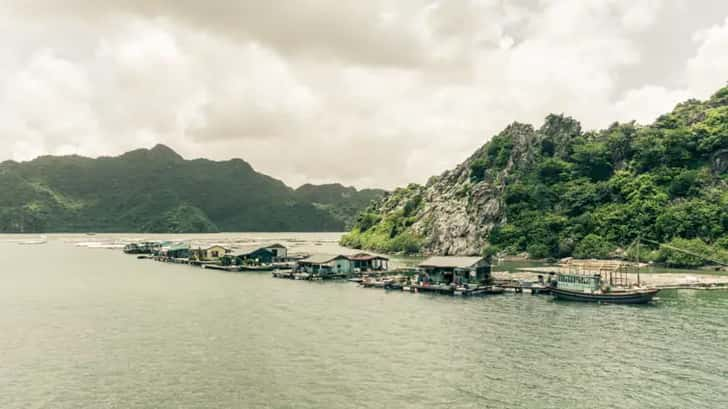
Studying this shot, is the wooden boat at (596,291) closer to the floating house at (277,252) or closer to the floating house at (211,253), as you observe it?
the floating house at (277,252)

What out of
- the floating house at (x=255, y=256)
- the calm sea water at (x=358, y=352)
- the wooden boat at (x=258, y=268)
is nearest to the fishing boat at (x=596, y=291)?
the calm sea water at (x=358, y=352)

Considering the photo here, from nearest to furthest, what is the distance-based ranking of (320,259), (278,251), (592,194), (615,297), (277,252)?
1. (615,297)
2. (320,259)
3. (277,252)
4. (278,251)
5. (592,194)

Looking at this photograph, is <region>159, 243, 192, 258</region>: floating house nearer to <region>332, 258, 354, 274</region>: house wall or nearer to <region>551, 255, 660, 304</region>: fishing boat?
<region>332, 258, 354, 274</region>: house wall

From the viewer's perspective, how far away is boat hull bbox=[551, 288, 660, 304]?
2815 inches

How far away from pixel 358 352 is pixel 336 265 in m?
63.4

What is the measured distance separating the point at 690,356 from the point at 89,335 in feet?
211

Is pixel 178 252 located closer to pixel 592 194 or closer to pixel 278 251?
pixel 278 251

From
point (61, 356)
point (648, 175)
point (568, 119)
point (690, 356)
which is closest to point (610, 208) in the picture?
point (648, 175)

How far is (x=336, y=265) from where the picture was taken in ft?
361

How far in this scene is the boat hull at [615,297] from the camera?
71500mm

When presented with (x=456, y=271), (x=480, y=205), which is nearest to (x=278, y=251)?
(x=456, y=271)

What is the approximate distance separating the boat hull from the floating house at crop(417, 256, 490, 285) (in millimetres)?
15819

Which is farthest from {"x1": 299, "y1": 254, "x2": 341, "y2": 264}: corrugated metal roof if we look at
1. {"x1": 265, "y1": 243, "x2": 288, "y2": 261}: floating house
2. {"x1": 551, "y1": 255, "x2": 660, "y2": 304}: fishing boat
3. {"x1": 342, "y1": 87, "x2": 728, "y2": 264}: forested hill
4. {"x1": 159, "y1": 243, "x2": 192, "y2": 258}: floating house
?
{"x1": 342, "y1": 87, "x2": 728, "y2": 264}: forested hill

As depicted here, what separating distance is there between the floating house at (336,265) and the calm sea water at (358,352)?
1040 inches
